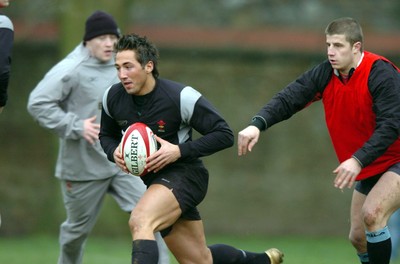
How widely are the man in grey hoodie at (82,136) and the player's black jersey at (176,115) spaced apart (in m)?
1.44

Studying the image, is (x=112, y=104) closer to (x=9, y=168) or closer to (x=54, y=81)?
(x=54, y=81)

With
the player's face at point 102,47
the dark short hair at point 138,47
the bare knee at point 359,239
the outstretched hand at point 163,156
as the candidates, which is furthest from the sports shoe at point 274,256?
the player's face at point 102,47

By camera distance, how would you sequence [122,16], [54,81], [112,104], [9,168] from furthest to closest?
1. [9,168]
2. [122,16]
3. [54,81]
4. [112,104]

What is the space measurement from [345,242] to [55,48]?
5494 millimetres

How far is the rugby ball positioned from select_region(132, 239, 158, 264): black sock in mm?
587

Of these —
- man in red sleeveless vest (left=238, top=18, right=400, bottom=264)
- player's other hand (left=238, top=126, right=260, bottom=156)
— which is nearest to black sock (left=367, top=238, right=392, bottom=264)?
man in red sleeveless vest (left=238, top=18, right=400, bottom=264)

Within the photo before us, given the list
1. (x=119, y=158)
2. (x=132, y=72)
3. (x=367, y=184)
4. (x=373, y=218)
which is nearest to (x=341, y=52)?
(x=367, y=184)

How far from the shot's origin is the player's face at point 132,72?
7.29m

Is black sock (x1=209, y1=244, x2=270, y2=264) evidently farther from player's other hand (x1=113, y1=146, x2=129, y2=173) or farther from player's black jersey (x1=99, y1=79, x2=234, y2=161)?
player's other hand (x1=113, y1=146, x2=129, y2=173)

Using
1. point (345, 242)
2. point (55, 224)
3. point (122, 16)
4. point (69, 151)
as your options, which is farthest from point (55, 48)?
point (69, 151)

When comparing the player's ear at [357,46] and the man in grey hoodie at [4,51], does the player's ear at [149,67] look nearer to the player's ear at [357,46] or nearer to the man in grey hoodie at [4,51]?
the man in grey hoodie at [4,51]

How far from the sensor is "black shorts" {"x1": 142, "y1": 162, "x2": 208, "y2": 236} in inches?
284

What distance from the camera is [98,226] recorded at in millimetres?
14867

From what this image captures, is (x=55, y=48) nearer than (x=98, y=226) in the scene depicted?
No
